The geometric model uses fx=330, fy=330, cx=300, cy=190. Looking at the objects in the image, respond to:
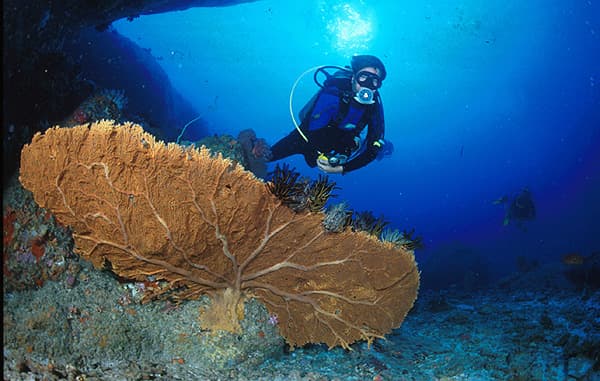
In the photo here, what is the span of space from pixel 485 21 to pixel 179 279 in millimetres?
45173

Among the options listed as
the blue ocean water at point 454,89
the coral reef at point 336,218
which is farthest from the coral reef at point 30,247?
the blue ocean water at point 454,89

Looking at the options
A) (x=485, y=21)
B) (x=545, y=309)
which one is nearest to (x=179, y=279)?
(x=545, y=309)

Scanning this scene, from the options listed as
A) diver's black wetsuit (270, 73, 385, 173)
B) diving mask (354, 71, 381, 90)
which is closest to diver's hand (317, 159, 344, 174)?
diver's black wetsuit (270, 73, 385, 173)

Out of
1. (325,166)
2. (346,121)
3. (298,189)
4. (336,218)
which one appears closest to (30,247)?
(298,189)

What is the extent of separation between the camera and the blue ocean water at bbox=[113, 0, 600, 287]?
37.2m

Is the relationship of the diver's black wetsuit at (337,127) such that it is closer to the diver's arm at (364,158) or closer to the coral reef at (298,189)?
the diver's arm at (364,158)

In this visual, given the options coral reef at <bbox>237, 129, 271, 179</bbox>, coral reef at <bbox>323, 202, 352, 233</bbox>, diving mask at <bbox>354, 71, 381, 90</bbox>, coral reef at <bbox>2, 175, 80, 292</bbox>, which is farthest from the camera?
diving mask at <bbox>354, 71, 381, 90</bbox>

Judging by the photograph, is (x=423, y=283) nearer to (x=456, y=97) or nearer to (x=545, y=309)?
(x=545, y=309)

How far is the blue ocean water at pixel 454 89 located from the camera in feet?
122

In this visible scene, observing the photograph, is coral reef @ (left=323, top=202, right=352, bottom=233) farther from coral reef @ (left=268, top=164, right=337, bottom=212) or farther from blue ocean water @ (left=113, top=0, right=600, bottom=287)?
blue ocean water @ (left=113, top=0, right=600, bottom=287)

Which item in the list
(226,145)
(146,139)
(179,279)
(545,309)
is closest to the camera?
(146,139)

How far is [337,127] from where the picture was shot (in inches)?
292

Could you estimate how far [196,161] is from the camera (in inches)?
110

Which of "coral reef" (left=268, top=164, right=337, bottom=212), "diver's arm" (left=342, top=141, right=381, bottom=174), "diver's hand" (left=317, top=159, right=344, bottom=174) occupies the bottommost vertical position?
"coral reef" (left=268, top=164, right=337, bottom=212)
